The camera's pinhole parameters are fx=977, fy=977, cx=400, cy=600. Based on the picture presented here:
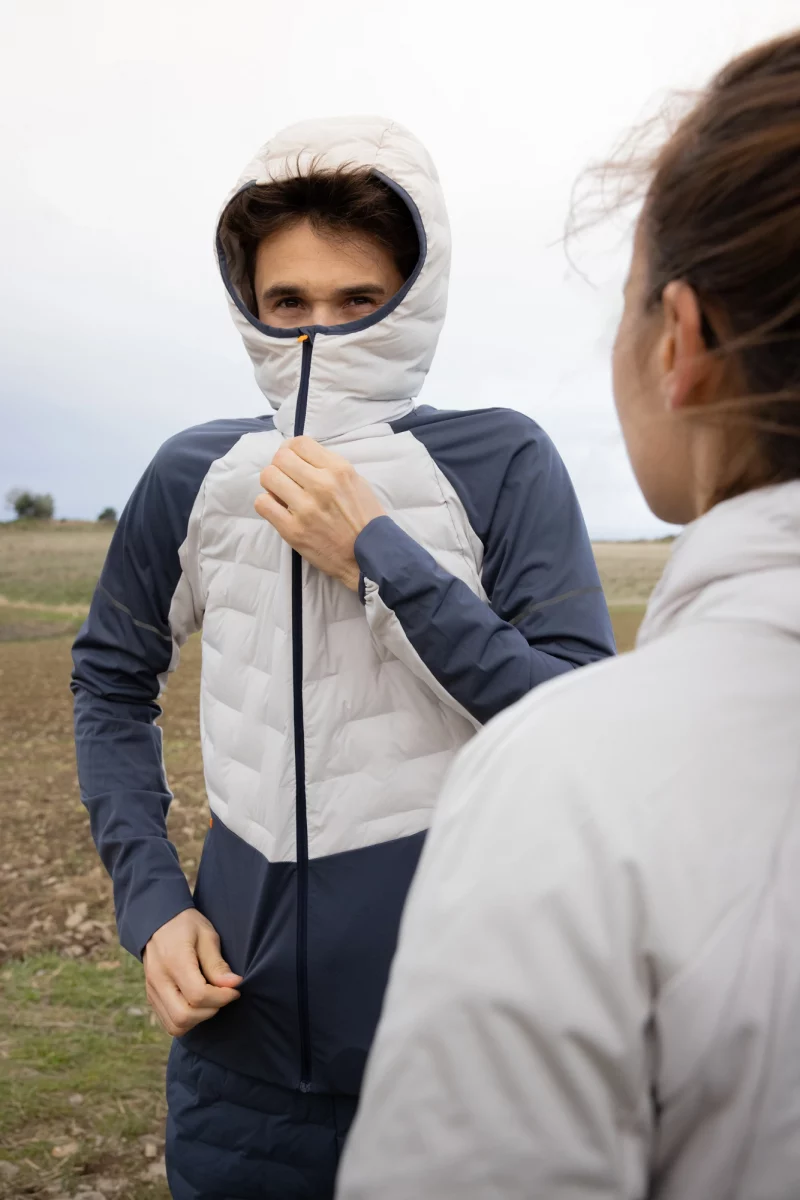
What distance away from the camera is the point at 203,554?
167cm

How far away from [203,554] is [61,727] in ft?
24.0

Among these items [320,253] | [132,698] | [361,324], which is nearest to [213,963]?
[132,698]

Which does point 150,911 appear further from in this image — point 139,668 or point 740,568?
point 740,568

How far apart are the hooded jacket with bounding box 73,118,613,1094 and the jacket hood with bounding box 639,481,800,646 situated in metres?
0.64

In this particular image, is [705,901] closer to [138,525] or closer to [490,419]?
[490,419]

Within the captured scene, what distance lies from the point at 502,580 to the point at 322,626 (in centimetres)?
29

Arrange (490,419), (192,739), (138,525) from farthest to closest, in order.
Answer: (192,739) → (138,525) → (490,419)

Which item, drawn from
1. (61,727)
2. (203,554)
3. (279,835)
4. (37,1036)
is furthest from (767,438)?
(61,727)

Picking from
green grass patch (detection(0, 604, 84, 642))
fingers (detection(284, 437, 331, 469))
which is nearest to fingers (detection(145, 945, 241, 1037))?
fingers (detection(284, 437, 331, 469))

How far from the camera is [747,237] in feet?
2.25

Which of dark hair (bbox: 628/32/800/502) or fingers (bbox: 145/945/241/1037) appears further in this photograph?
fingers (bbox: 145/945/241/1037)

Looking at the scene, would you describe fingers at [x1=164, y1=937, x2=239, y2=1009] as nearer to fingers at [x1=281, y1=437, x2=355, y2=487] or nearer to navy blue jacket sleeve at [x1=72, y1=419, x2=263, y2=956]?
navy blue jacket sleeve at [x1=72, y1=419, x2=263, y2=956]

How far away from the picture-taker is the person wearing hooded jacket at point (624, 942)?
1.96ft

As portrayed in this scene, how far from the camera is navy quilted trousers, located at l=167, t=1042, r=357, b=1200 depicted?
1462 millimetres
